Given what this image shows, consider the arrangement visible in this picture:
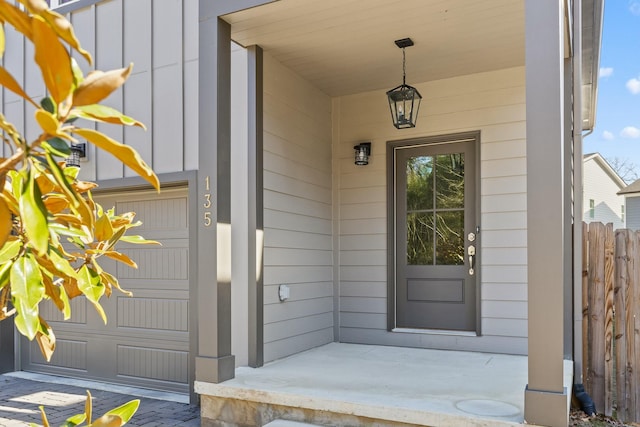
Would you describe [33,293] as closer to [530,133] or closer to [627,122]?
[530,133]

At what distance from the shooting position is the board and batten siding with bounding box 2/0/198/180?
14.6ft

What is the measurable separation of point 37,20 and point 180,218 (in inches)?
162

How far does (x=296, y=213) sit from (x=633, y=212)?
14243 millimetres

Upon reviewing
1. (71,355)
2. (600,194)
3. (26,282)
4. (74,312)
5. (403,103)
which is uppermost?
(600,194)

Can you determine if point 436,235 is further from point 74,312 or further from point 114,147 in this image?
point 114,147

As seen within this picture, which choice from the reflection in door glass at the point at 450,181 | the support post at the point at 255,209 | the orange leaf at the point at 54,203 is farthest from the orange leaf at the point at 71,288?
the reflection in door glass at the point at 450,181

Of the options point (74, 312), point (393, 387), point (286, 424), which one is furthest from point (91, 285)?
point (74, 312)

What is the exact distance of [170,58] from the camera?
454cm

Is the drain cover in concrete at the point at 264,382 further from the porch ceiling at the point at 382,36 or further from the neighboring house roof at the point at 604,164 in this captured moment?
the neighboring house roof at the point at 604,164

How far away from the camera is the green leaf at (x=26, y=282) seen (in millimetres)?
710

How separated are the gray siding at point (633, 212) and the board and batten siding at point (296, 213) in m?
13.5

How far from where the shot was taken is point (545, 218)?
8.55ft

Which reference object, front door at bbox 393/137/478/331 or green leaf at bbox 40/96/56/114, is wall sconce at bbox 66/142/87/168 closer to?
front door at bbox 393/137/478/331

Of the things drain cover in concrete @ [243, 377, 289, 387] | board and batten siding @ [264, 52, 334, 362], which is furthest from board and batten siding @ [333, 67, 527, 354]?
drain cover in concrete @ [243, 377, 289, 387]
